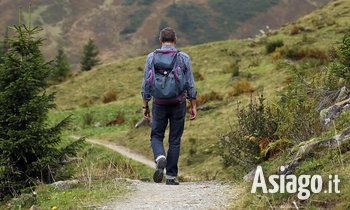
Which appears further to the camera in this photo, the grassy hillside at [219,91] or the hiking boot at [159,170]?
the grassy hillside at [219,91]

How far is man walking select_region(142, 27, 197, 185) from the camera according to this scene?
8656mm

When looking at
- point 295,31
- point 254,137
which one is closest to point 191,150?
point 254,137

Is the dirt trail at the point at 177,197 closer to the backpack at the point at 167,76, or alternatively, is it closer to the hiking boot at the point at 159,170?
the hiking boot at the point at 159,170

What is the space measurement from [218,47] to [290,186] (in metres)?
28.1

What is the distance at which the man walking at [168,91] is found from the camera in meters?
8.66

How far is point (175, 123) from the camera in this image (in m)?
9.28

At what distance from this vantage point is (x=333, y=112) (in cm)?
880

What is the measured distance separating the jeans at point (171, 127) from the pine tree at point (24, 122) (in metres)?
2.25

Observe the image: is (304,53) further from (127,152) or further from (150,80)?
(150,80)

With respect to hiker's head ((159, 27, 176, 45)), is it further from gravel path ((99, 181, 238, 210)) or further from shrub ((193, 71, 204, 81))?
shrub ((193, 71, 204, 81))

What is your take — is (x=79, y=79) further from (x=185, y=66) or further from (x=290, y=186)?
(x=290, y=186)

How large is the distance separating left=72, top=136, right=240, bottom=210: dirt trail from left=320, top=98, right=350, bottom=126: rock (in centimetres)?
191

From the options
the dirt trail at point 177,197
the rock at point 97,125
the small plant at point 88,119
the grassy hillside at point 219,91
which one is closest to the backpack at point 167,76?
the dirt trail at point 177,197

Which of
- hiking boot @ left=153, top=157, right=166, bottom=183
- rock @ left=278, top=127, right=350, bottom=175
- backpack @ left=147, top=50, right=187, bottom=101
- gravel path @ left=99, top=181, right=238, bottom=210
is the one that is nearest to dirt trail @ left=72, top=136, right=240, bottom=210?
gravel path @ left=99, top=181, right=238, bottom=210
